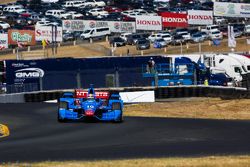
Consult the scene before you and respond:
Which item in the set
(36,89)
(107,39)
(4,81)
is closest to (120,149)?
(36,89)

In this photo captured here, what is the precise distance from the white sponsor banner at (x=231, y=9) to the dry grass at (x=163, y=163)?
2626 inches

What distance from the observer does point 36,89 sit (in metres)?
41.8

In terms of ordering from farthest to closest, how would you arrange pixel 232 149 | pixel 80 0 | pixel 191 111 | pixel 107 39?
1. pixel 80 0
2. pixel 107 39
3. pixel 191 111
4. pixel 232 149

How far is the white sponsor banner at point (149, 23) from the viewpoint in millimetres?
79625

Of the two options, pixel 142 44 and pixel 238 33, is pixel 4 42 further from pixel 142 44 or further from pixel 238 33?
pixel 238 33

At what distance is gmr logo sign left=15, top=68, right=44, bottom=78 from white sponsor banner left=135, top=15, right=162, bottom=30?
36515mm

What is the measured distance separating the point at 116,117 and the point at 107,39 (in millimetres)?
50346

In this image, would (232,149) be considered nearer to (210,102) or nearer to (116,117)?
(116,117)

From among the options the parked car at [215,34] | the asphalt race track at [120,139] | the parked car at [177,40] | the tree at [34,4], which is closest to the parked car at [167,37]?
the parked car at [177,40]

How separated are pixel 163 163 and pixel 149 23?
64.1m

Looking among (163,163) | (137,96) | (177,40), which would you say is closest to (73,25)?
(177,40)

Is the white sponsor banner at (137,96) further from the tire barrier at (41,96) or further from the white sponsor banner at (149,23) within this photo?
the white sponsor banner at (149,23)

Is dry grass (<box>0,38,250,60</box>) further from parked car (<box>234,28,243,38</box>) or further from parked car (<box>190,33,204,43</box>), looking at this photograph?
parked car (<box>234,28,243,38</box>)

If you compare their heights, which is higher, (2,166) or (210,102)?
(2,166)
